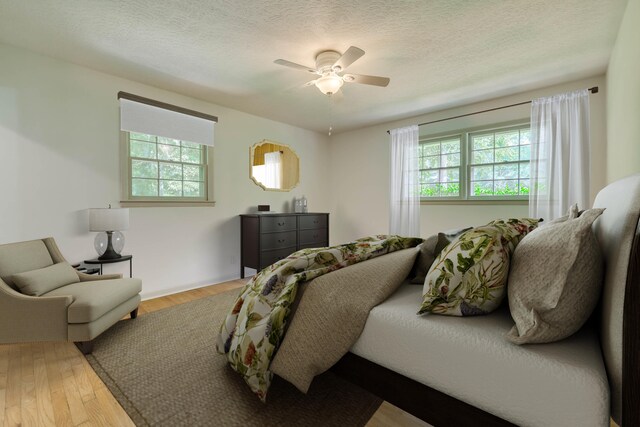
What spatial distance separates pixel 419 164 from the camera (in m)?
4.70

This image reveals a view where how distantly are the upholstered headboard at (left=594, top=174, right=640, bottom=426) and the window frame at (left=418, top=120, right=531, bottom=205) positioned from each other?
128 inches

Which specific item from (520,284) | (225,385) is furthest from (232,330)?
(520,284)

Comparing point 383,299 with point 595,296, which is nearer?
point 595,296

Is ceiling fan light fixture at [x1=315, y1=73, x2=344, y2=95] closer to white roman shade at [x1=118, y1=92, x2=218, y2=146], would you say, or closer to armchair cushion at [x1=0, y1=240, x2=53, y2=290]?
white roman shade at [x1=118, y1=92, x2=218, y2=146]

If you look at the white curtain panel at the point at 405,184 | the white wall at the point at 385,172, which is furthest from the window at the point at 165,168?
the white curtain panel at the point at 405,184

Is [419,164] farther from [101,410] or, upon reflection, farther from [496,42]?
[101,410]

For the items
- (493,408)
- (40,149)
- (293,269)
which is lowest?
(493,408)

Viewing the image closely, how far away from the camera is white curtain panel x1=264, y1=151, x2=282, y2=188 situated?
189 inches

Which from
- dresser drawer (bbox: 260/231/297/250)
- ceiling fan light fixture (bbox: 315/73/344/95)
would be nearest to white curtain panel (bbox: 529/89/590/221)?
ceiling fan light fixture (bbox: 315/73/344/95)

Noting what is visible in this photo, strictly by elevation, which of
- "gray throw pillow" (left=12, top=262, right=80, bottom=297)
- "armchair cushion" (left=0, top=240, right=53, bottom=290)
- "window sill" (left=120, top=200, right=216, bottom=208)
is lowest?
"gray throw pillow" (left=12, top=262, right=80, bottom=297)

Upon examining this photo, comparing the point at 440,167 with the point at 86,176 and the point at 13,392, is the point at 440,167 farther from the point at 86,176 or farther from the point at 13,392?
the point at 13,392

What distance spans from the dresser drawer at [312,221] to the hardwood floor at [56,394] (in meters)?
3.08

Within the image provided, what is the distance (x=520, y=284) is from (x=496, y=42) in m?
2.51

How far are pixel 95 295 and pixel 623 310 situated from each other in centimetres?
287
